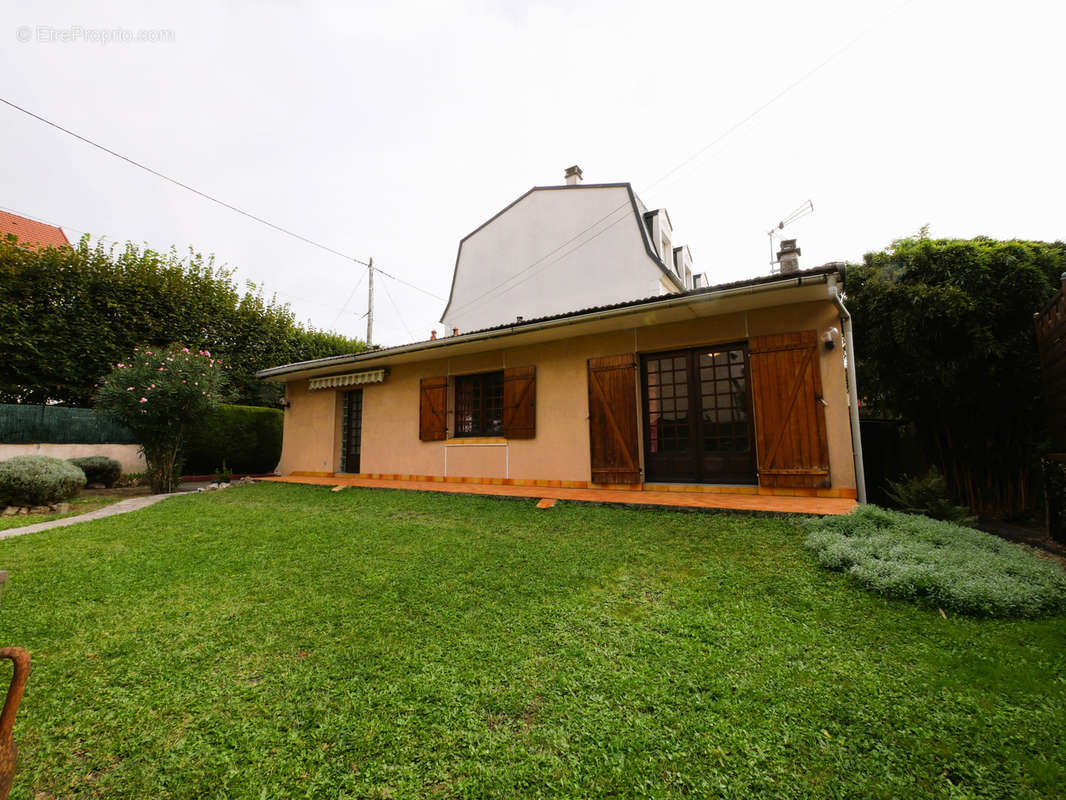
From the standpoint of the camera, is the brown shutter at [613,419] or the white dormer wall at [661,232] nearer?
the brown shutter at [613,419]

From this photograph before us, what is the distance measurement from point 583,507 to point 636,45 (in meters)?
6.85

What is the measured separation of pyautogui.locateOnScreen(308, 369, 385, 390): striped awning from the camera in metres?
8.73

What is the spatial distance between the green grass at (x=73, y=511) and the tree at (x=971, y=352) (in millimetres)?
10982

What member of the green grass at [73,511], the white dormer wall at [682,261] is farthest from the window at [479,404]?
the white dormer wall at [682,261]

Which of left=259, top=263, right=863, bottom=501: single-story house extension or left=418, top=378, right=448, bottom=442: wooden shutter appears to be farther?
left=418, top=378, right=448, bottom=442: wooden shutter

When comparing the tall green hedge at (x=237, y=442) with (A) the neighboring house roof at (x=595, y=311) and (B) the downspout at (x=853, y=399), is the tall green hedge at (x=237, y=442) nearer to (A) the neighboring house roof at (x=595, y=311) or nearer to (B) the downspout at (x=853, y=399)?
(A) the neighboring house roof at (x=595, y=311)

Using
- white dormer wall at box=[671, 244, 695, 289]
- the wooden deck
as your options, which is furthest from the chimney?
white dormer wall at box=[671, 244, 695, 289]

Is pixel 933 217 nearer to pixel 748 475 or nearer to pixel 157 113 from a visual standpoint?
pixel 748 475

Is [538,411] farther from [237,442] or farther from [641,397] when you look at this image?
[237,442]

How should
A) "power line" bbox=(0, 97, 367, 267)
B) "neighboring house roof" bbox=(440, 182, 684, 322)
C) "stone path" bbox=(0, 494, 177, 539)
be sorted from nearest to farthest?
1. "stone path" bbox=(0, 494, 177, 539)
2. "power line" bbox=(0, 97, 367, 267)
3. "neighboring house roof" bbox=(440, 182, 684, 322)

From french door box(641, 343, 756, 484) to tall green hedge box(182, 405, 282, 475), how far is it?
9.51 meters

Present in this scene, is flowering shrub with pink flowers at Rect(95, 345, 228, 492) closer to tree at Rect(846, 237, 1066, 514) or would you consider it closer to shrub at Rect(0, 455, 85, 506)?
shrub at Rect(0, 455, 85, 506)

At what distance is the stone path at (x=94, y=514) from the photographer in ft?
15.1

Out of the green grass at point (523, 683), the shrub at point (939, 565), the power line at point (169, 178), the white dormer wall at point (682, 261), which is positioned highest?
the white dormer wall at point (682, 261)
